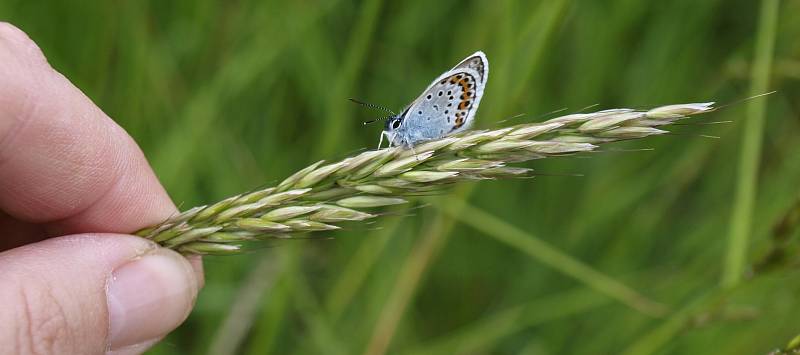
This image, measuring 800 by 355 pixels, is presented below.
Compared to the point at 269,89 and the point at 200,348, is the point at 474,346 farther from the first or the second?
the point at 269,89

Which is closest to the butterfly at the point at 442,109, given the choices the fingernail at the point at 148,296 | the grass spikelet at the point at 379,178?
the grass spikelet at the point at 379,178

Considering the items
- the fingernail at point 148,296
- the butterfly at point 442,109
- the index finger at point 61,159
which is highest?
the butterfly at point 442,109

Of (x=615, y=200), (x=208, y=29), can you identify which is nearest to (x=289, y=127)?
(x=208, y=29)

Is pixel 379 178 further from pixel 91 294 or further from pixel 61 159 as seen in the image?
pixel 61 159

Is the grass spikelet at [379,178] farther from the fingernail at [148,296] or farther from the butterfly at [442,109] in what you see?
the butterfly at [442,109]

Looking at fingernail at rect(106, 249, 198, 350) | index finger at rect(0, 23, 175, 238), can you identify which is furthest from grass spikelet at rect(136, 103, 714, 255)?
index finger at rect(0, 23, 175, 238)

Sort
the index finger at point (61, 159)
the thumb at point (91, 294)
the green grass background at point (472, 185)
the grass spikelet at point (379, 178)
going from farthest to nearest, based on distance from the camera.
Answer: the green grass background at point (472, 185)
the index finger at point (61, 159)
the thumb at point (91, 294)
the grass spikelet at point (379, 178)
